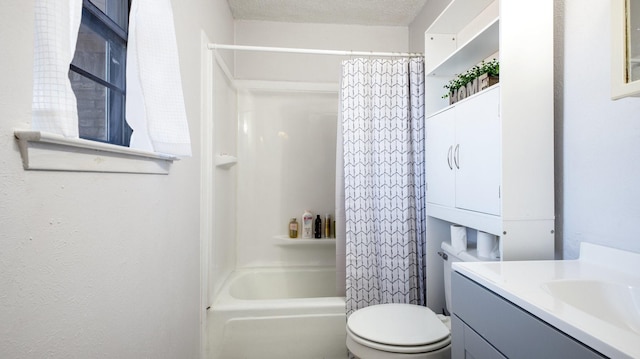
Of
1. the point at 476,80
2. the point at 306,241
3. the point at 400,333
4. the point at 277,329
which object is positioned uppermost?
the point at 476,80

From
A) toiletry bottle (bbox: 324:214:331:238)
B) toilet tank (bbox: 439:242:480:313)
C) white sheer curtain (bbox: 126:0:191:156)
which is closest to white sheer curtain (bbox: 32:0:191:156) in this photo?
white sheer curtain (bbox: 126:0:191:156)

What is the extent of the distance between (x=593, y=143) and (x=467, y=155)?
0.42 meters

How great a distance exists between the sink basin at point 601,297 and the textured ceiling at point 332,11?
2.16 metres

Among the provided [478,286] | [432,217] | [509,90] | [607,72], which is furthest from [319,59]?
[478,286]

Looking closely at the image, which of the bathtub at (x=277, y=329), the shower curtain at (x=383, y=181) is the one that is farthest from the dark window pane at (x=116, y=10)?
the bathtub at (x=277, y=329)

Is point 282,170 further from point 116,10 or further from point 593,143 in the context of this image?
point 593,143

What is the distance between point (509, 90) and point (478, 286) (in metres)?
0.71

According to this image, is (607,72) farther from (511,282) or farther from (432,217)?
(432,217)

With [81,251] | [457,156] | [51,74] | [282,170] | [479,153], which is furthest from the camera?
[282,170]

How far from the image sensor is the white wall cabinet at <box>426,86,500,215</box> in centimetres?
118

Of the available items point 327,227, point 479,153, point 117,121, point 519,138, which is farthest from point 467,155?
point 327,227

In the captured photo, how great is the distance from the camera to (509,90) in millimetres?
1133

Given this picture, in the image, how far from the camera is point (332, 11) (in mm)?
2441

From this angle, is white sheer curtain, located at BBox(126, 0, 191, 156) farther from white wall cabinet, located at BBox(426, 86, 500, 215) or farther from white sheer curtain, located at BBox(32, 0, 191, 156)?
white wall cabinet, located at BBox(426, 86, 500, 215)
